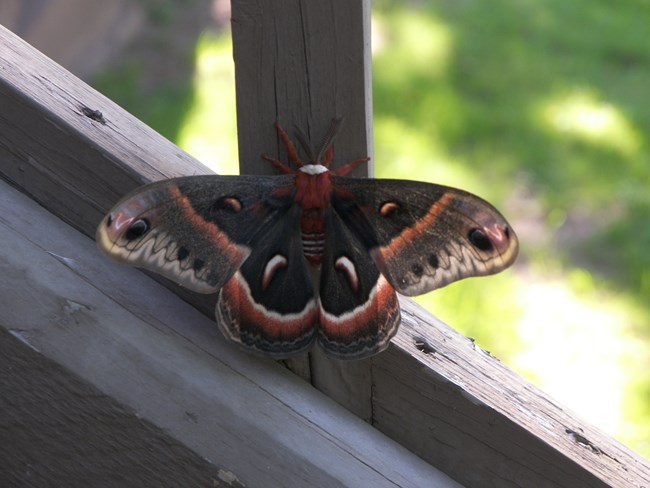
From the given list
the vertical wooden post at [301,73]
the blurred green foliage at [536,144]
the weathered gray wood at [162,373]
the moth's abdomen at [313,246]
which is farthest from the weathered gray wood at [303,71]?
the blurred green foliage at [536,144]

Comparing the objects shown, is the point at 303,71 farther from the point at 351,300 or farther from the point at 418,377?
the point at 418,377

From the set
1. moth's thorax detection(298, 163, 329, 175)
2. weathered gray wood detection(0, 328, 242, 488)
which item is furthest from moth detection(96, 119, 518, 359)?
weathered gray wood detection(0, 328, 242, 488)

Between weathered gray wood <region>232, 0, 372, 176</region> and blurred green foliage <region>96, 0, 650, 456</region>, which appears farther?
blurred green foliage <region>96, 0, 650, 456</region>

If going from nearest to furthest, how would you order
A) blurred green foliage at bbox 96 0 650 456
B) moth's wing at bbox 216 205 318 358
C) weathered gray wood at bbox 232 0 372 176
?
weathered gray wood at bbox 232 0 372 176 < moth's wing at bbox 216 205 318 358 < blurred green foliage at bbox 96 0 650 456

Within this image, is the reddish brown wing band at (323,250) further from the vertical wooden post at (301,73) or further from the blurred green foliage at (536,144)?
the blurred green foliage at (536,144)

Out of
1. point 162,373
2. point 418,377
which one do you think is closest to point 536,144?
point 418,377

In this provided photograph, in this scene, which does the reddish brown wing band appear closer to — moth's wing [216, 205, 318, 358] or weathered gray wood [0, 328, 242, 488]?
moth's wing [216, 205, 318, 358]

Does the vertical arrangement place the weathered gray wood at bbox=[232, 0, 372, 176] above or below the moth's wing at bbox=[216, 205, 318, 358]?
above
